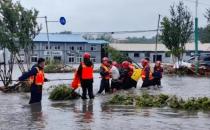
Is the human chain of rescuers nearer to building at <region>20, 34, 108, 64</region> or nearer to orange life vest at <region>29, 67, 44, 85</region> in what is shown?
orange life vest at <region>29, 67, 44, 85</region>

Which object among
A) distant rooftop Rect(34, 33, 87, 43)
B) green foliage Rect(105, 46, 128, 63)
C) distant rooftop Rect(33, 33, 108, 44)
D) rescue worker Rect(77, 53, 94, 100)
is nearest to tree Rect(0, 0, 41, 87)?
rescue worker Rect(77, 53, 94, 100)

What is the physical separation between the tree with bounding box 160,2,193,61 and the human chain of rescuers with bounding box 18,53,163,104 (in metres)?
16.3

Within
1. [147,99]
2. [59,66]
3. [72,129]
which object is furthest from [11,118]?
[59,66]

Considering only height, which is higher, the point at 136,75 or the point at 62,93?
the point at 136,75

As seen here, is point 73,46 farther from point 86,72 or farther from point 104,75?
point 86,72

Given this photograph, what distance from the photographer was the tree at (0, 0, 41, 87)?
87.2 feet

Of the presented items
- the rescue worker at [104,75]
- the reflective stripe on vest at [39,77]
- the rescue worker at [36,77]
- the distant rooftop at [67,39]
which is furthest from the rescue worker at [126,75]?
the distant rooftop at [67,39]

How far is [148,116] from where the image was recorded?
48.8 feet

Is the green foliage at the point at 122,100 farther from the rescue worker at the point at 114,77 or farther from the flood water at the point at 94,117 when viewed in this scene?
the rescue worker at the point at 114,77

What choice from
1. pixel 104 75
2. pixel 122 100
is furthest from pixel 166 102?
pixel 104 75

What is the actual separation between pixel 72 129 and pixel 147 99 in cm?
555

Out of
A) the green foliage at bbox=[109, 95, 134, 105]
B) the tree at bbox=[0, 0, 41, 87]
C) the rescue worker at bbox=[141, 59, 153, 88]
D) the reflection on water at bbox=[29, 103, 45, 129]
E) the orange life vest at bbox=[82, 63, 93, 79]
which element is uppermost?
the tree at bbox=[0, 0, 41, 87]

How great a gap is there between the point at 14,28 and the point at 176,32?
19.5 metres

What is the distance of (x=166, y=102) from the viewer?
17703 mm
